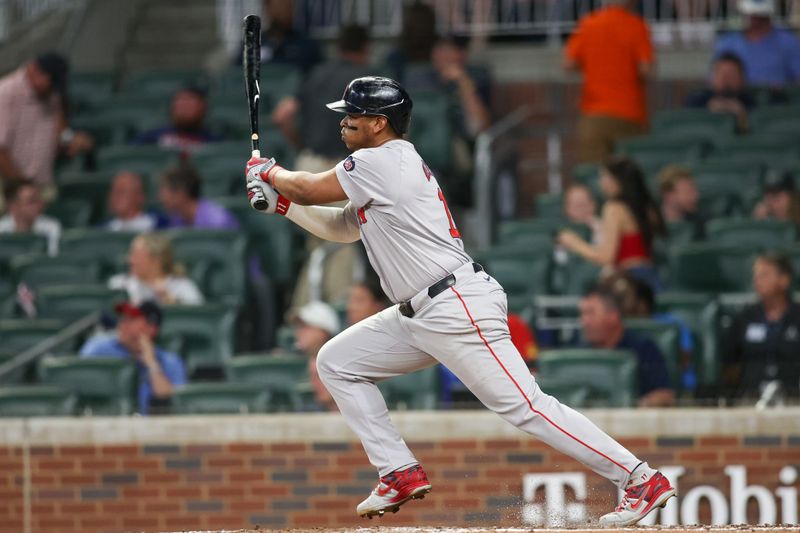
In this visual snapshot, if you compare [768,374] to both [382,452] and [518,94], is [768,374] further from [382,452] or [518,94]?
[518,94]

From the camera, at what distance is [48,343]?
9.62m

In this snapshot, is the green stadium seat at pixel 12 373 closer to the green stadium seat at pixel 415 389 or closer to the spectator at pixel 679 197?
the green stadium seat at pixel 415 389

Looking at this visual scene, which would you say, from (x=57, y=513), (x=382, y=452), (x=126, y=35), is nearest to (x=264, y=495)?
(x=57, y=513)

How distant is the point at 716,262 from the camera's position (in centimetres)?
1007

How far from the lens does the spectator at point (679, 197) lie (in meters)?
10.6

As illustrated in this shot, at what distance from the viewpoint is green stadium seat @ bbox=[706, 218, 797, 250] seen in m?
10.4

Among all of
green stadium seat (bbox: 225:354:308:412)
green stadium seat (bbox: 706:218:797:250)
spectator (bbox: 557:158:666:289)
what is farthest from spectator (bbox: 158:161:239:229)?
green stadium seat (bbox: 706:218:797:250)

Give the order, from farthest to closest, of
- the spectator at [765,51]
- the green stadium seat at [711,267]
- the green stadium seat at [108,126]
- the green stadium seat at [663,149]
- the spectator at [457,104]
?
1. the green stadium seat at [108,126]
2. the spectator at [765,51]
3. the spectator at [457,104]
4. the green stadium seat at [663,149]
5. the green stadium seat at [711,267]

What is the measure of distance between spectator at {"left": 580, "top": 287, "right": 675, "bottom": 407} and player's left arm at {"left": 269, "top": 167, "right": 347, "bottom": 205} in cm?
332

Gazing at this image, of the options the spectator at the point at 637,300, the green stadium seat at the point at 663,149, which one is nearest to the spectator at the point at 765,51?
the green stadium seat at the point at 663,149

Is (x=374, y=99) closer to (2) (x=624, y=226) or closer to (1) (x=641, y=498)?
(1) (x=641, y=498)

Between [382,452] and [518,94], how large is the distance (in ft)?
26.5

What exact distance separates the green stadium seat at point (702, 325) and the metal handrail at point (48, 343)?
3.53 metres

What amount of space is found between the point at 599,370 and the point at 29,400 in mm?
3186
